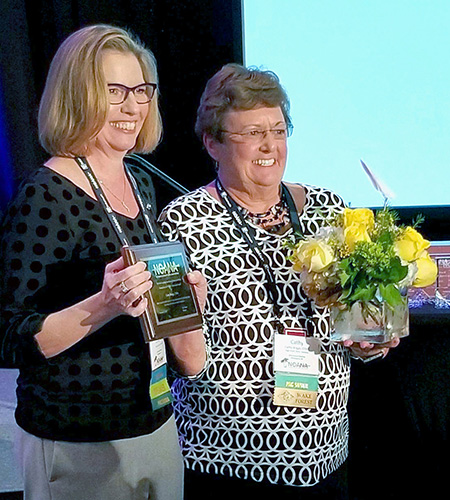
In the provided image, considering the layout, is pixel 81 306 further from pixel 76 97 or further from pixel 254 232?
pixel 254 232

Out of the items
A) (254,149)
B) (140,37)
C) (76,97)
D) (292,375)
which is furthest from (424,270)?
(140,37)

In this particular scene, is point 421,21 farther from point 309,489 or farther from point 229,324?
point 309,489

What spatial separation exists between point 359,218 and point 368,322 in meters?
0.24

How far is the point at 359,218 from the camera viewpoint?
168cm

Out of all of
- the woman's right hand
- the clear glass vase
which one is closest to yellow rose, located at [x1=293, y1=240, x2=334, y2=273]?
the clear glass vase

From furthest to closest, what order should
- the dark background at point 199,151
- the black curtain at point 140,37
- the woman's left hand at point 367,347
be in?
1. the black curtain at point 140,37
2. the dark background at point 199,151
3. the woman's left hand at point 367,347

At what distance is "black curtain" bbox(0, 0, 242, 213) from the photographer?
3047 millimetres

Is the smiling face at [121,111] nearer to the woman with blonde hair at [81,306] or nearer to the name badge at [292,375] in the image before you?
the woman with blonde hair at [81,306]

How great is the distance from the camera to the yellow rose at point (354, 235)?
65.2 inches

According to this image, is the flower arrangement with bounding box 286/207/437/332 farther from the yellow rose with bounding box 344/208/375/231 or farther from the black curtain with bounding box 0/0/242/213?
the black curtain with bounding box 0/0/242/213

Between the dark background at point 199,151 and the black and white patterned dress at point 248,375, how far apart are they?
0.98 metres

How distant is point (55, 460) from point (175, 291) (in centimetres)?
43

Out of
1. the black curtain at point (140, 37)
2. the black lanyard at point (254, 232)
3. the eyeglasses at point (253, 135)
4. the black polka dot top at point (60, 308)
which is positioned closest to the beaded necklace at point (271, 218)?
the black lanyard at point (254, 232)

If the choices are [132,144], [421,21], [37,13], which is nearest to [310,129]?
[421,21]
